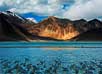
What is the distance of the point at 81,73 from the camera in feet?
94.0

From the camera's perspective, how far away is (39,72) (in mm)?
29516

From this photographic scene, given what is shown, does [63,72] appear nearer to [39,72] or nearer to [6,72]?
[39,72]

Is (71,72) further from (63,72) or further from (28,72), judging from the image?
(28,72)

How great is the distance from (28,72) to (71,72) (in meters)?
3.35

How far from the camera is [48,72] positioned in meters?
29.3

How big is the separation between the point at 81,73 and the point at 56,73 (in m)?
1.89

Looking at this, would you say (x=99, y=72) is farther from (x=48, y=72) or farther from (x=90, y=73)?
(x=48, y=72)

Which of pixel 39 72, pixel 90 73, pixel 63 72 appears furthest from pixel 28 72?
pixel 90 73

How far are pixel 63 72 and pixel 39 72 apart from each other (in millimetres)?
1889

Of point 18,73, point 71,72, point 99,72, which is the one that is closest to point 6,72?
point 18,73

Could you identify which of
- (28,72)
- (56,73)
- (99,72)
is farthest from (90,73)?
(28,72)

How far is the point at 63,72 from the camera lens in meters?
29.8

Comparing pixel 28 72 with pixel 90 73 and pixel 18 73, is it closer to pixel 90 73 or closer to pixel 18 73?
pixel 18 73

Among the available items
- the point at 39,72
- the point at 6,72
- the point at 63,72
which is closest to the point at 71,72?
the point at 63,72
